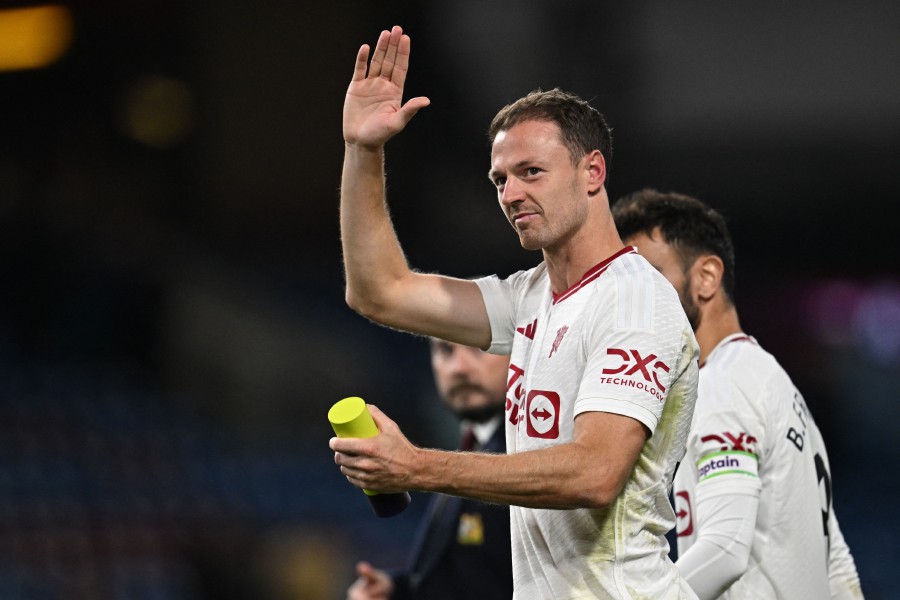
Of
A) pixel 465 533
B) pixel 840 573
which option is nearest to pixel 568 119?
pixel 840 573

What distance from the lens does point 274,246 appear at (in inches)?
511

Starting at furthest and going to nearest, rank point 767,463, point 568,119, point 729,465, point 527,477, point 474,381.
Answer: point 474,381 → point 767,463 → point 729,465 → point 568,119 → point 527,477

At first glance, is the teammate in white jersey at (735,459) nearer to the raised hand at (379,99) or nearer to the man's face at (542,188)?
the man's face at (542,188)

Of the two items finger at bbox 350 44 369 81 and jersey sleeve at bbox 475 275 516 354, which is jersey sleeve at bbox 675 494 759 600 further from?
finger at bbox 350 44 369 81

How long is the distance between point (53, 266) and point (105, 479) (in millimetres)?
2975

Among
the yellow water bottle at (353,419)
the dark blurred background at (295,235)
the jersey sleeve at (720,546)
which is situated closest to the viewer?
the yellow water bottle at (353,419)

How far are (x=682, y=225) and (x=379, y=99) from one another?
48.7 inches

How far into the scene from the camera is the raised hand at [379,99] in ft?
10.1

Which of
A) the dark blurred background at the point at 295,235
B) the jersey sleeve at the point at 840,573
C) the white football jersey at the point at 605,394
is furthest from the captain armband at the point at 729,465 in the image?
the dark blurred background at the point at 295,235

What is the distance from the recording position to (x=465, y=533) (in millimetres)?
4645

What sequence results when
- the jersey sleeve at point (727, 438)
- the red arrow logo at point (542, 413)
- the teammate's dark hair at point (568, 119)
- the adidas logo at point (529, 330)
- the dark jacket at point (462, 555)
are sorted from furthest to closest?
the dark jacket at point (462, 555) < the jersey sleeve at point (727, 438) < the adidas logo at point (529, 330) < the teammate's dark hair at point (568, 119) < the red arrow logo at point (542, 413)

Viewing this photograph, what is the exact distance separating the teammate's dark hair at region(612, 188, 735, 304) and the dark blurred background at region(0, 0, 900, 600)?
6346 mm

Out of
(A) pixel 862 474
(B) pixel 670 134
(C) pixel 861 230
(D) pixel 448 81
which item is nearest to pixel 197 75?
(D) pixel 448 81

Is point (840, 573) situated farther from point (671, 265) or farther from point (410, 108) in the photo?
point (410, 108)
